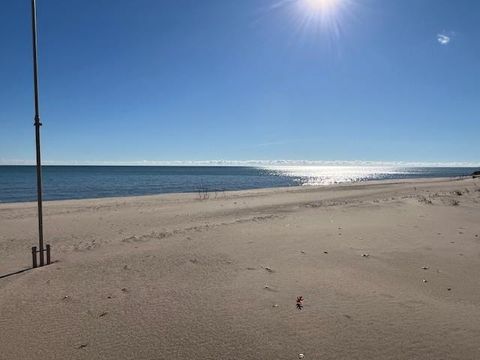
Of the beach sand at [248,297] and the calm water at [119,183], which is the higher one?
the beach sand at [248,297]

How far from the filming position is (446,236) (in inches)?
355

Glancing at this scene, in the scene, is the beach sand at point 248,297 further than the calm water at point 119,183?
No

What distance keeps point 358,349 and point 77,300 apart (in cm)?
376

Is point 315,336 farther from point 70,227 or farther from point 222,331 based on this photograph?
point 70,227

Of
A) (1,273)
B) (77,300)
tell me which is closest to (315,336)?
(77,300)

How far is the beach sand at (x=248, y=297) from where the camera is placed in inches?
148

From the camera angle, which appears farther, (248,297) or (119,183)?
(119,183)

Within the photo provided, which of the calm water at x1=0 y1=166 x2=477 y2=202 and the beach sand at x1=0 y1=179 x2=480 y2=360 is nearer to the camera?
the beach sand at x1=0 y1=179 x2=480 y2=360

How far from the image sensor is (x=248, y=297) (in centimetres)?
497

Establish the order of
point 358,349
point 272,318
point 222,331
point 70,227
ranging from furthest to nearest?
point 70,227 < point 272,318 < point 222,331 < point 358,349

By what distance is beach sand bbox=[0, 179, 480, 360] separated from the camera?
3.77 metres

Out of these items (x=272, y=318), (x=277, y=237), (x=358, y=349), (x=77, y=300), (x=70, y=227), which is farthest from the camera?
(x=70, y=227)

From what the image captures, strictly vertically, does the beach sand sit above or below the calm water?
above

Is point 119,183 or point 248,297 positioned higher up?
point 248,297
